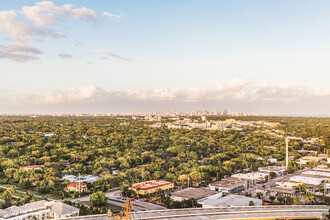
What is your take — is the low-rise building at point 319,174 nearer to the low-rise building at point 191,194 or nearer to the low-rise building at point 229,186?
the low-rise building at point 229,186

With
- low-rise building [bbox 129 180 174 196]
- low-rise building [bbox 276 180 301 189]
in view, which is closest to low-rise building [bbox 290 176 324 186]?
low-rise building [bbox 276 180 301 189]

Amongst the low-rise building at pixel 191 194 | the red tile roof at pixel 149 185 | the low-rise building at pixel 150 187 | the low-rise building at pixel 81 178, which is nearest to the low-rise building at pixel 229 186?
the low-rise building at pixel 191 194

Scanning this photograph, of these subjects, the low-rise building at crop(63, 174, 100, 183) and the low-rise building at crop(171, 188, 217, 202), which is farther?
the low-rise building at crop(63, 174, 100, 183)

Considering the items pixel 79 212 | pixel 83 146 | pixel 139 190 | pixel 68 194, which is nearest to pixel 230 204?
pixel 139 190

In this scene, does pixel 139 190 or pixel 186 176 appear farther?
pixel 186 176

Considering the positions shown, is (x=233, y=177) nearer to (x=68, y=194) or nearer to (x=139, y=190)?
(x=139, y=190)

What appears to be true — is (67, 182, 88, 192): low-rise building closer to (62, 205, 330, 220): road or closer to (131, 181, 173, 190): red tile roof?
(131, 181, 173, 190): red tile roof

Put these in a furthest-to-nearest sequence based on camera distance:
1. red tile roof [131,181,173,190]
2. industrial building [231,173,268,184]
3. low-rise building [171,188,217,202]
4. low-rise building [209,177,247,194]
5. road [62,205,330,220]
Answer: industrial building [231,173,268,184] → low-rise building [209,177,247,194] → red tile roof [131,181,173,190] → low-rise building [171,188,217,202] → road [62,205,330,220]
